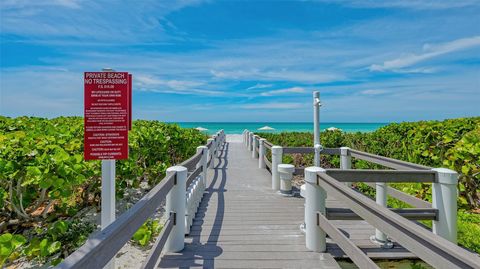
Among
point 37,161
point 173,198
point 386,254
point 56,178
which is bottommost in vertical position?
point 386,254

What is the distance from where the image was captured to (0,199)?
2.79 meters

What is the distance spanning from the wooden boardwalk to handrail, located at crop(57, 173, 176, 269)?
4.89 feet

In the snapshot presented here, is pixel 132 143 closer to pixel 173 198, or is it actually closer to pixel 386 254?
pixel 173 198

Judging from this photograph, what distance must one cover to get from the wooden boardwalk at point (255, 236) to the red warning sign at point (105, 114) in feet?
4.93

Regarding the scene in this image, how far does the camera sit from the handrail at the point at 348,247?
2.06 meters

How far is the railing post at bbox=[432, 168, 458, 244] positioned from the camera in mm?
3010

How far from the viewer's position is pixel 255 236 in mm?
3852

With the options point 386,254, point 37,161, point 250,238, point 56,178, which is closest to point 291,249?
point 250,238

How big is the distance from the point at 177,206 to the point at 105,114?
1378 millimetres

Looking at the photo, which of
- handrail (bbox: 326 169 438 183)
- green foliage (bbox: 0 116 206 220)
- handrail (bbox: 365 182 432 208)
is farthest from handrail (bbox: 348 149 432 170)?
green foliage (bbox: 0 116 206 220)

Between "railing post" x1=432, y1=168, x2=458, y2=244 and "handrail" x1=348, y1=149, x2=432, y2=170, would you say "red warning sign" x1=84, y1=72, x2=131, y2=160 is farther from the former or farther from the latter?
"handrail" x1=348, y1=149, x2=432, y2=170

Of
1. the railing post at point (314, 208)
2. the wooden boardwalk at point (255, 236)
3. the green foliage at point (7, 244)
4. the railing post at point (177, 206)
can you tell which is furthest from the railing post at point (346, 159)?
the green foliage at point (7, 244)

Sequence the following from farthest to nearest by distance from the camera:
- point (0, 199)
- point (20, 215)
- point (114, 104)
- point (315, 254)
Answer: point (20, 215)
point (315, 254)
point (0, 199)
point (114, 104)

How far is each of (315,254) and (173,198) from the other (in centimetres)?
190
